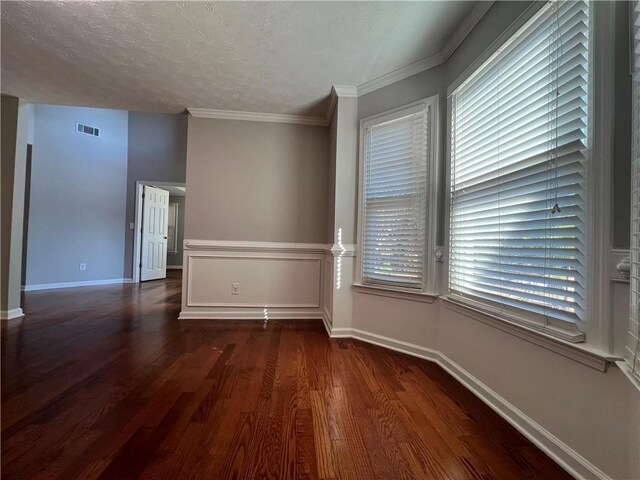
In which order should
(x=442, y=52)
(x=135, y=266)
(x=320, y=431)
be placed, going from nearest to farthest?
1. (x=320, y=431)
2. (x=442, y=52)
3. (x=135, y=266)

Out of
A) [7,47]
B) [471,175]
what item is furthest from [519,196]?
[7,47]

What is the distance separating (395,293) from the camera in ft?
7.30

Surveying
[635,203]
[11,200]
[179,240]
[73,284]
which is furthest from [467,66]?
[179,240]

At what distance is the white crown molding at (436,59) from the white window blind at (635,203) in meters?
0.97

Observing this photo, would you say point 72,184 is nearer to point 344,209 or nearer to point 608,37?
point 344,209

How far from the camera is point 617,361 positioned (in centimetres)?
90

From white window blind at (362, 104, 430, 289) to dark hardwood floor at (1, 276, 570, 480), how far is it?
26.1 inches

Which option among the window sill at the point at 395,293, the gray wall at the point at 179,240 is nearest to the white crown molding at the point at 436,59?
the window sill at the point at 395,293

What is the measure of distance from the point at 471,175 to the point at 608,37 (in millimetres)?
814

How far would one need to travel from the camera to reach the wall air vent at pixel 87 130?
4.91 metres

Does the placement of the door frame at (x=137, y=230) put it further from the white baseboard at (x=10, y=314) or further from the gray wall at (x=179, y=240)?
the white baseboard at (x=10, y=314)

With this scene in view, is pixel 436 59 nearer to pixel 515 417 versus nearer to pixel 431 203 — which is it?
pixel 431 203

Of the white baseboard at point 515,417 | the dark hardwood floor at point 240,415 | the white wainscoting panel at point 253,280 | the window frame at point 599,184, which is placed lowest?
the dark hardwood floor at point 240,415

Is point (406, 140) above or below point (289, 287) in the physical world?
above
